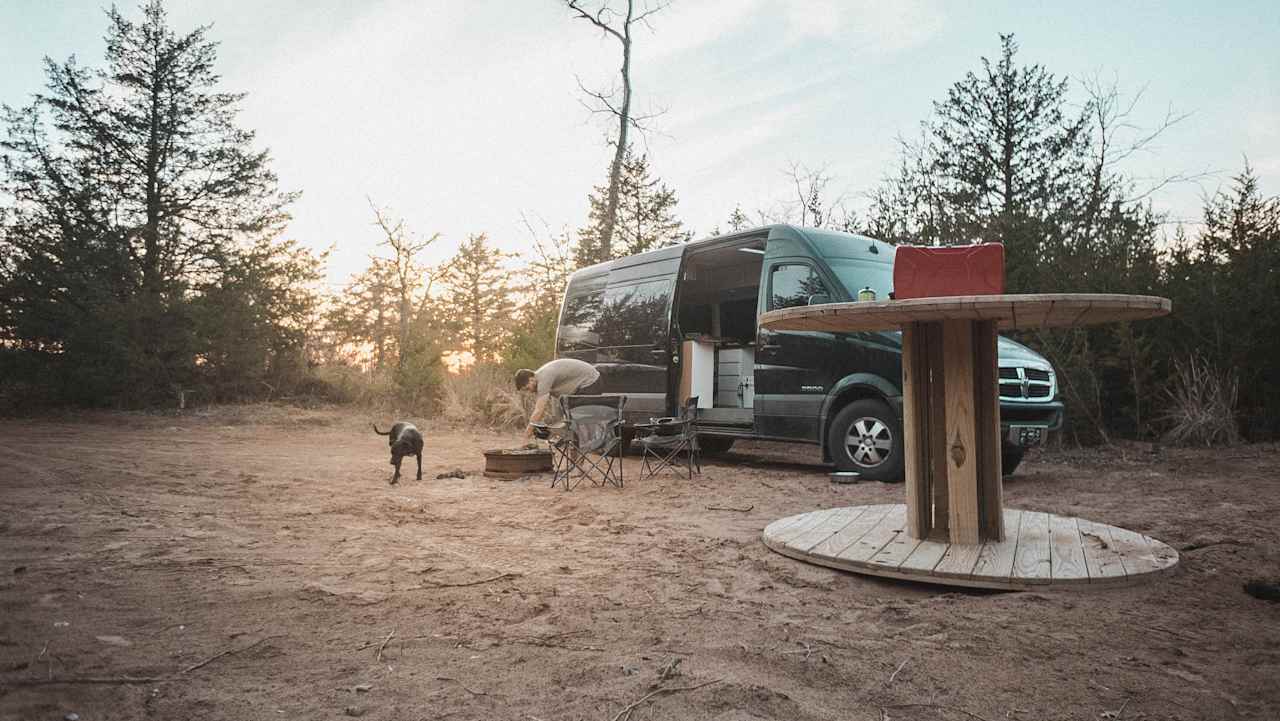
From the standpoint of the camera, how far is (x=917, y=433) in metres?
3.63

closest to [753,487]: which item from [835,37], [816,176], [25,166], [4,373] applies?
[835,37]

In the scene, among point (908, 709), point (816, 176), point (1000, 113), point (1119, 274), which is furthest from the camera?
point (1000, 113)

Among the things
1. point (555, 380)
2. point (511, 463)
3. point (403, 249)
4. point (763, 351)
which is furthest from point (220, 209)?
point (763, 351)

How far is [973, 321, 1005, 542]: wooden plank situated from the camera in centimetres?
354

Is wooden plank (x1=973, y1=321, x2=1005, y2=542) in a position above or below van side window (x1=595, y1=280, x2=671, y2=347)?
below

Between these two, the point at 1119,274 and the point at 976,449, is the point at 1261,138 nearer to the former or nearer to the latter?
the point at 1119,274

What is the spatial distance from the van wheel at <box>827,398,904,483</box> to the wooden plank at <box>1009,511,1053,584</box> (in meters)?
1.82

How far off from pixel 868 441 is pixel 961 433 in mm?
2852

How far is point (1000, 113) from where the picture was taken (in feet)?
57.0

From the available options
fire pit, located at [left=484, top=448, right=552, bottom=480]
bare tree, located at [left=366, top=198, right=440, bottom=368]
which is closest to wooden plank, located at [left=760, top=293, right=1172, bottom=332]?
fire pit, located at [left=484, top=448, right=552, bottom=480]

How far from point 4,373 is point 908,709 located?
19.1 metres

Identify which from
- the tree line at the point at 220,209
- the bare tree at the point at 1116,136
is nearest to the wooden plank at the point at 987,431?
the tree line at the point at 220,209

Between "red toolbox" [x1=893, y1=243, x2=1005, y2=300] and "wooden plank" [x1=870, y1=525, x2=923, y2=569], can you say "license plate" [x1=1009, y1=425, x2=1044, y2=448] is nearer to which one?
"wooden plank" [x1=870, y1=525, x2=923, y2=569]

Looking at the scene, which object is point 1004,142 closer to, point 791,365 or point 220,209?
point 791,365
